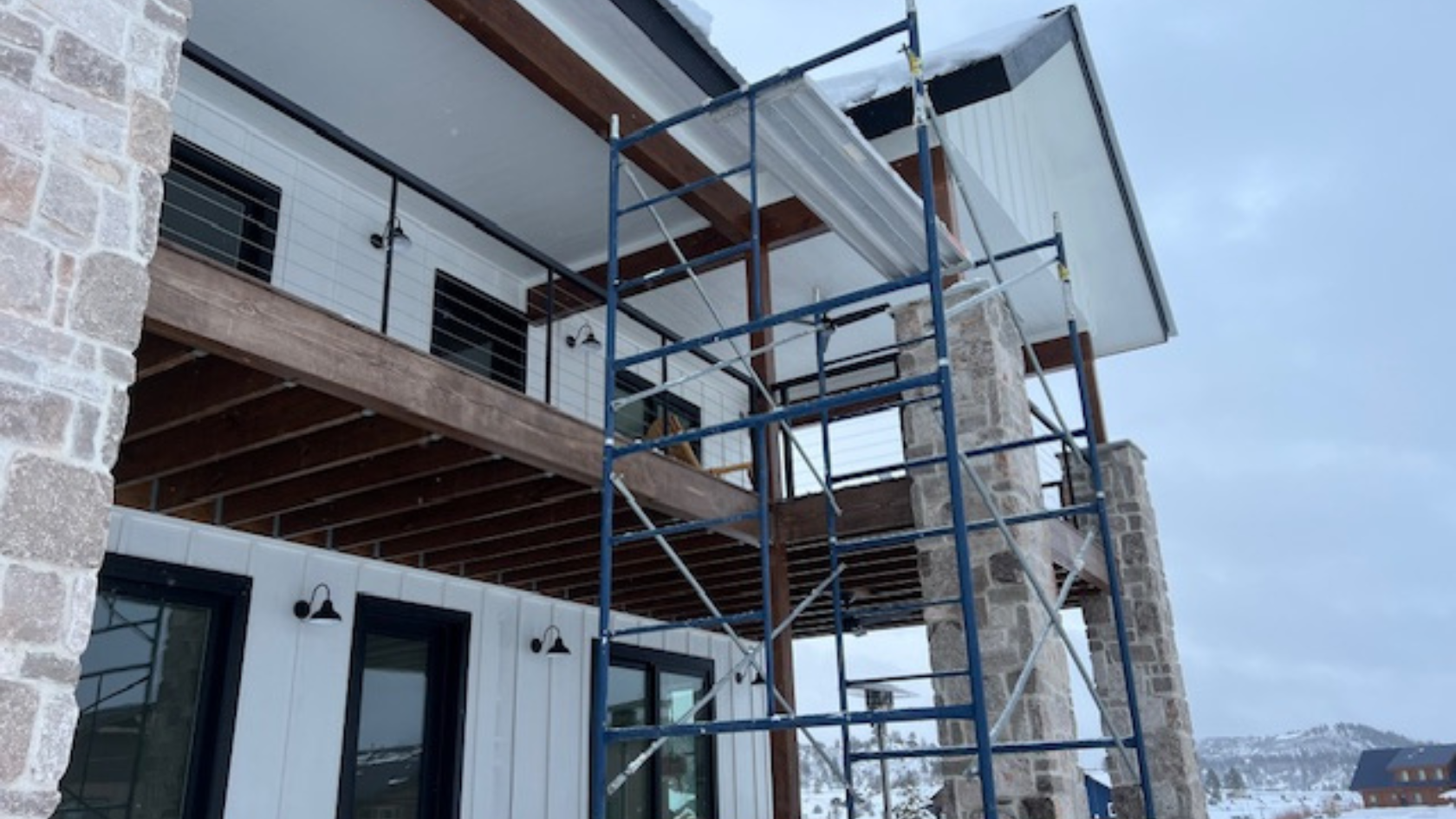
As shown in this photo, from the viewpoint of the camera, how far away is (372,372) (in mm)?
5148

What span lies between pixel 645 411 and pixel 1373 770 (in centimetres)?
3995

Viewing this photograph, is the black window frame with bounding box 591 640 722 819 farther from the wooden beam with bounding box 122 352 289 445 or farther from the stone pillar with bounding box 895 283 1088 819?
the wooden beam with bounding box 122 352 289 445

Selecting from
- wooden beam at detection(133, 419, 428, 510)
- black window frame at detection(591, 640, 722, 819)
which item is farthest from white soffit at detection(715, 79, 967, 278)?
black window frame at detection(591, 640, 722, 819)

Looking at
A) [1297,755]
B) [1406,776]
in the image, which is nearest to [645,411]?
[1406,776]

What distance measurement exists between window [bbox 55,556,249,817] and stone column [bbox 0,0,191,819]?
351cm

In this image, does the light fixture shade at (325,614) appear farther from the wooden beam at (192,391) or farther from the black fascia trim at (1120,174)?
the black fascia trim at (1120,174)

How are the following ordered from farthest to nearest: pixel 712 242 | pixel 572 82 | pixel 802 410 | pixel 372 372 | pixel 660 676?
pixel 660 676 → pixel 712 242 → pixel 572 82 → pixel 372 372 → pixel 802 410

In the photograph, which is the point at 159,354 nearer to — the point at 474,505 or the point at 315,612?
the point at 474,505

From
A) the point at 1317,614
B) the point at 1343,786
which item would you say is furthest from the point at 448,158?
the point at 1317,614

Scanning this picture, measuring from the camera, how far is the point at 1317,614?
11094cm

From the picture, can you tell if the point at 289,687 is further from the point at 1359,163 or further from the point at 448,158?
the point at 1359,163

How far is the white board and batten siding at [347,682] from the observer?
22.7ft

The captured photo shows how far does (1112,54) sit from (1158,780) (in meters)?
137

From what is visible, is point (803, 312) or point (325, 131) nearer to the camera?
point (803, 312)
